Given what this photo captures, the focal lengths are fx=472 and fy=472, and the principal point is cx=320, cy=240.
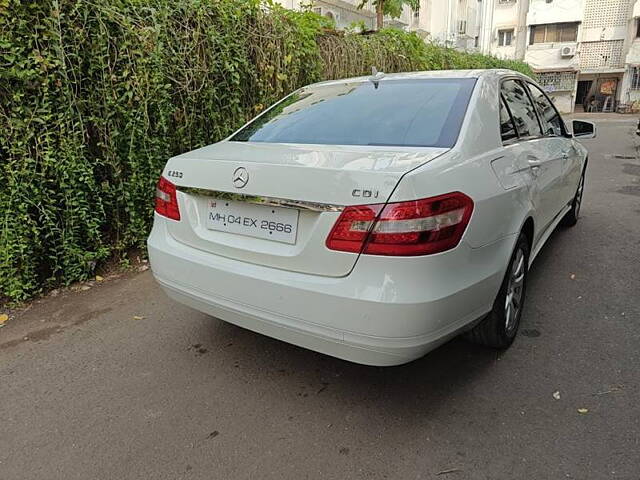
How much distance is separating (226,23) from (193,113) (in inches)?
35.8

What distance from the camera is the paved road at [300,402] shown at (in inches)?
79.0

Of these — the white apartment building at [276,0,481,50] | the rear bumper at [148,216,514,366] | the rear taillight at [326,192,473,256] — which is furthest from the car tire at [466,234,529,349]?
the white apartment building at [276,0,481,50]

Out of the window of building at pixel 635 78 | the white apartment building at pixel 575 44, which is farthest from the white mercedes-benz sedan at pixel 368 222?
the window of building at pixel 635 78

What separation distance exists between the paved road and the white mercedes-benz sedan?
1.34 ft

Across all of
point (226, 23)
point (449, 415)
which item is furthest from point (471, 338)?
point (226, 23)

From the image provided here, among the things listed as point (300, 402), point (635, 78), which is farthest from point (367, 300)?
point (635, 78)

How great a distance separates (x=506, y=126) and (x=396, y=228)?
1.35 m

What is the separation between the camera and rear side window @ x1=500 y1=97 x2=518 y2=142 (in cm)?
267

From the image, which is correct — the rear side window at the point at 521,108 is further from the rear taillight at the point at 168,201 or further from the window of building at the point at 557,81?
the window of building at the point at 557,81

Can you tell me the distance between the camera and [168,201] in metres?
2.53

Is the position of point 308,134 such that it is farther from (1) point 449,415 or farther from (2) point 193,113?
(2) point 193,113

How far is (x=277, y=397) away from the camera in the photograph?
245cm

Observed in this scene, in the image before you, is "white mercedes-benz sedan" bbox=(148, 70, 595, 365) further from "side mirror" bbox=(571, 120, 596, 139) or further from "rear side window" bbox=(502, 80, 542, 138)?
"side mirror" bbox=(571, 120, 596, 139)

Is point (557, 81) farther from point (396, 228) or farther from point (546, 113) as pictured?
point (396, 228)
